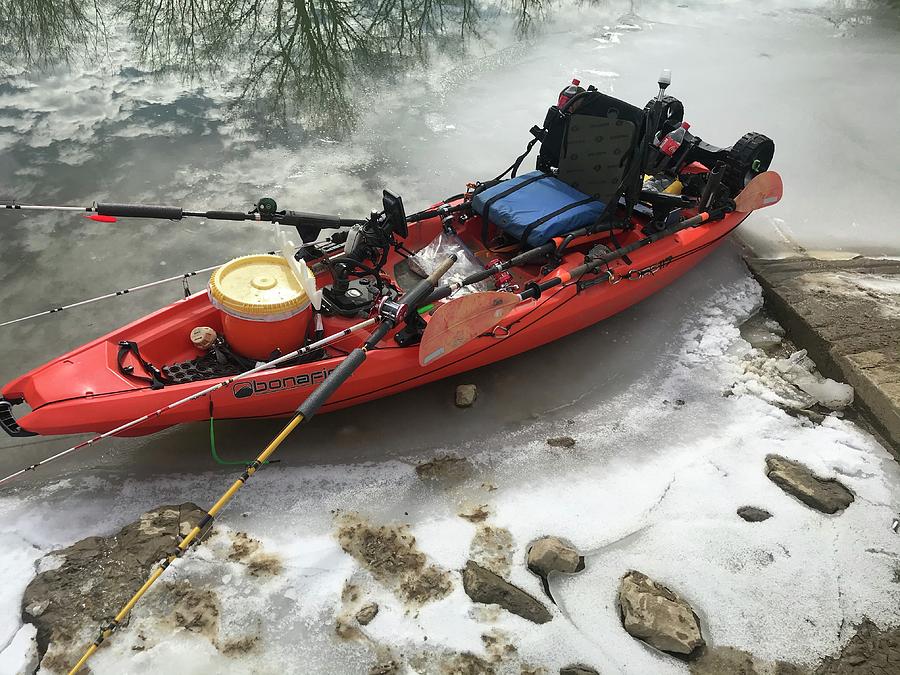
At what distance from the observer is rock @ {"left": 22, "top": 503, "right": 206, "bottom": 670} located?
3.09 meters

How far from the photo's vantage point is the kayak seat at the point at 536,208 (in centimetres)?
457

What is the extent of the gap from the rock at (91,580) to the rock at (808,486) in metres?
3.32

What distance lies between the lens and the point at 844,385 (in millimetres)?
4605

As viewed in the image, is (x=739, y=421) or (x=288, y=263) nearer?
(x=288, y=263)

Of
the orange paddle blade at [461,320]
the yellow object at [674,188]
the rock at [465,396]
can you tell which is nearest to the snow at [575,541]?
the rock at [465,396]

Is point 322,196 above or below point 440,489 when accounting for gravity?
above

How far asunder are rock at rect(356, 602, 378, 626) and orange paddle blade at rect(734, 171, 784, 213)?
4211 millimetres

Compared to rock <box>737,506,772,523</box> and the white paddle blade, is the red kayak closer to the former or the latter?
the white paddle blade

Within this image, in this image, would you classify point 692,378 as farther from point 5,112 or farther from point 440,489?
point 5,112

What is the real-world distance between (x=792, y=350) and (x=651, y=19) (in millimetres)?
7091

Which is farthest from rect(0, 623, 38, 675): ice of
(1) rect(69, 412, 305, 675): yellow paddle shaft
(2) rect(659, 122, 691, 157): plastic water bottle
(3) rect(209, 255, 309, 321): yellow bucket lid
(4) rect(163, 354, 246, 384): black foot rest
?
(2) rect(659, 122, 691, 157): plastic water bottle

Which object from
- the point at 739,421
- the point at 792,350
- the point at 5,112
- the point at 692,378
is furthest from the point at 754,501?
the point at 5,112

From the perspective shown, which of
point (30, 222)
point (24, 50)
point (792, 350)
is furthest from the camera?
point (24, 50)

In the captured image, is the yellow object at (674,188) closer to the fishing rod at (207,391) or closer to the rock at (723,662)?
the fishing rod at (207,391)
